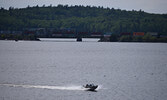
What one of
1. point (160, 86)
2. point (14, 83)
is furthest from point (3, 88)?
point (160, 86)

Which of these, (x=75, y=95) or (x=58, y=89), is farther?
(x=58, y=89)

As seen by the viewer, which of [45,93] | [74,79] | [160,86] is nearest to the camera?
[45,93]

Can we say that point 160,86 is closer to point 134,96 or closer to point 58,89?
point 134,96

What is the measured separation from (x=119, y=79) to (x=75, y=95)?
15291mm

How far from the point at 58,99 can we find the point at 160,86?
1621cm

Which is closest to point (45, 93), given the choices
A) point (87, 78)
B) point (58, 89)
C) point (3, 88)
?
point (58, 89)

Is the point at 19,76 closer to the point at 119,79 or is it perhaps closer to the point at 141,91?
the point at 119,79

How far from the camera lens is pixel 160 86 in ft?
173

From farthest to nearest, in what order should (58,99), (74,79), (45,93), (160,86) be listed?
(74,79), (160,86), (45,93), (58,99)

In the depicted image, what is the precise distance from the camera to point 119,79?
59438mm

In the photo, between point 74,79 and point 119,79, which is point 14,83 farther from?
point 119,79

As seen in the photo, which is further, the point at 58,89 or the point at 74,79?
the point at 74,79

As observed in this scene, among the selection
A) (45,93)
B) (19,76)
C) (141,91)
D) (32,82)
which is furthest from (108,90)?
(19,76)

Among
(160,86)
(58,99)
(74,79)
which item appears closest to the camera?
(58,99)
